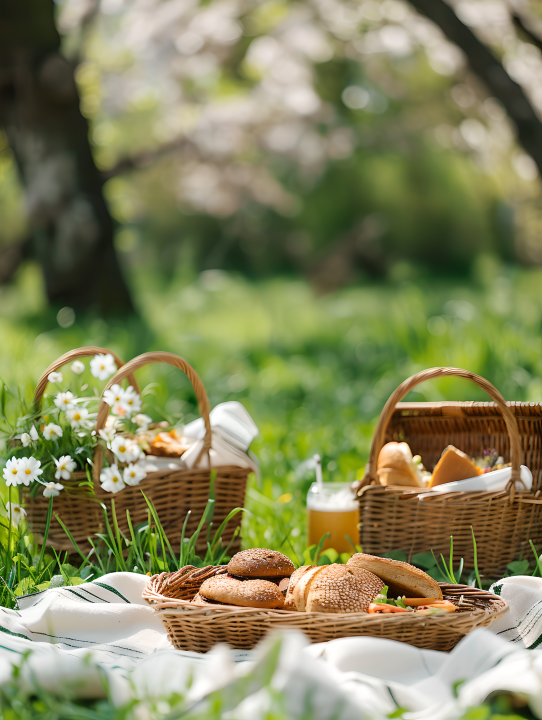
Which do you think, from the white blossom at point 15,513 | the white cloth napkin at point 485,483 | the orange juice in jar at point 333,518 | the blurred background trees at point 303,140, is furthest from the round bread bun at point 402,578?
the blurred background trees at point 303,140

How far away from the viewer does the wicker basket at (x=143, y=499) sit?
153 cm

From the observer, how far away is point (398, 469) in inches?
61.6

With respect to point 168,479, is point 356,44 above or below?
above

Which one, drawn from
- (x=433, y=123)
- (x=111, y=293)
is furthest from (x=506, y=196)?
(x=111, y=293)

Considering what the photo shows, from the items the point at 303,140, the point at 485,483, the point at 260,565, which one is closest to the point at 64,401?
the point at 260,565

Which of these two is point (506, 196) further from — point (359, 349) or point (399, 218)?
point (359, 349)

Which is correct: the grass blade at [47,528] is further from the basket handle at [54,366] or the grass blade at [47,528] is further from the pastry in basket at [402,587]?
the pastry in basket at [402,587]

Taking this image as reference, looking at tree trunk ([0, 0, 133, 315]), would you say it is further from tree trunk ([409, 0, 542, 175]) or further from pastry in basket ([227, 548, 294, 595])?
pastry in basket ([227, 548, 294, 595])

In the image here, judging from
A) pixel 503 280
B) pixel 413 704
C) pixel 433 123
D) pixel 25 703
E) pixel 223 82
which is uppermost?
pixel 223 82

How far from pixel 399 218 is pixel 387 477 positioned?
7818 mm

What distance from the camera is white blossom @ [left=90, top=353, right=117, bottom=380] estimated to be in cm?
165

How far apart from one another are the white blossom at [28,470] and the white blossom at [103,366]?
10.8 inches

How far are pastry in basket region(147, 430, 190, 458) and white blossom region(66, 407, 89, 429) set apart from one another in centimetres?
19

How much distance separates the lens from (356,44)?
8.42 meters
